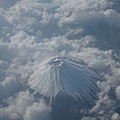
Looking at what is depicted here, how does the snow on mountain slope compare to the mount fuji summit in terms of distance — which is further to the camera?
the snow on mountain slope

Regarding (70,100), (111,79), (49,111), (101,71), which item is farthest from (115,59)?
(49,111)

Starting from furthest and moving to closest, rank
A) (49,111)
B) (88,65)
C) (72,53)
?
(72,53) < (88,65) < (49,111)

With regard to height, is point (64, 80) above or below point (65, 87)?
above

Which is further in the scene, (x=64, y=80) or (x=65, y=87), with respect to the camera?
(x=65, y=87)

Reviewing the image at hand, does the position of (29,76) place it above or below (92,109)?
above

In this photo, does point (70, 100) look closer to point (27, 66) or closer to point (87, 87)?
point (87, 87)

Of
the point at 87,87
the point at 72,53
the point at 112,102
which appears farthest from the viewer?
the point at 72,53
